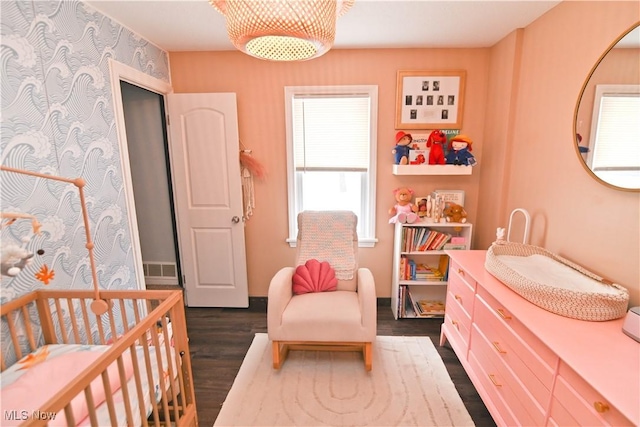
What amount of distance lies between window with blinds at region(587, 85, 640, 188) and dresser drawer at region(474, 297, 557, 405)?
0.85 meters

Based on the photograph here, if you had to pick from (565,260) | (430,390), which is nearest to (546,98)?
(565,260)

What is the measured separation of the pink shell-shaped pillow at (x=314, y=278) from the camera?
2.19 meters

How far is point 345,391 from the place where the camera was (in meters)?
1.80

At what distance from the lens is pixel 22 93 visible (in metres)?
1.34

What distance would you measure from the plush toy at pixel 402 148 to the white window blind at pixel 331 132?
26 cm

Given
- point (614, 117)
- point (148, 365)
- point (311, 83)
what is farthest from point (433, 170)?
point (148, 365)

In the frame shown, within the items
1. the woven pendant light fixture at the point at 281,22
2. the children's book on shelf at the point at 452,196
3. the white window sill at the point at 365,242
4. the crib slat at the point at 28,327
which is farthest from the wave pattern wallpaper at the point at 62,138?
the children's book on shelf at the point at 452,196

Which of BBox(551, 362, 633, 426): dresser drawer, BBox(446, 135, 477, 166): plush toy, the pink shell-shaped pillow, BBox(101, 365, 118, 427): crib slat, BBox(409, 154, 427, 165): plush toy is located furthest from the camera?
BBox(409, 154, 427, 165): plush toy

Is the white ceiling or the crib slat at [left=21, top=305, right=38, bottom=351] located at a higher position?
the white ceiling

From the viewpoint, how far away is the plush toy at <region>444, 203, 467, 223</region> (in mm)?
2508

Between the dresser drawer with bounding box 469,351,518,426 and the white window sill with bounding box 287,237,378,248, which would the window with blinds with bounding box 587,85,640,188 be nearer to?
the dresser drawer with bounding box 469,351,518,426

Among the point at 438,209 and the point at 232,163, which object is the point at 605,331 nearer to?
the point at 438,209

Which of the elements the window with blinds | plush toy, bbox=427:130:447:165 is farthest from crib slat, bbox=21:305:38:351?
the window with blinds

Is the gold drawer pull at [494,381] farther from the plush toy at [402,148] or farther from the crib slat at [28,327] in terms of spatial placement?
the crib slat at [28,327]
